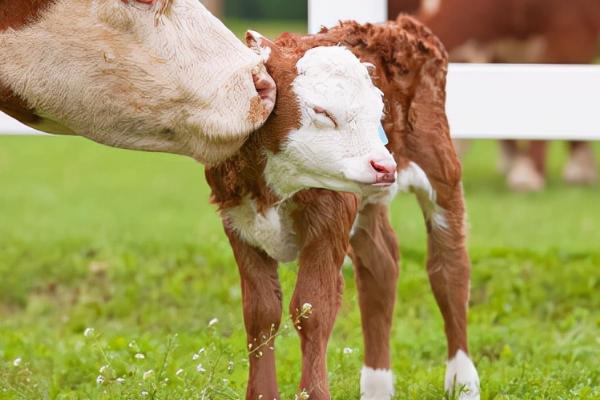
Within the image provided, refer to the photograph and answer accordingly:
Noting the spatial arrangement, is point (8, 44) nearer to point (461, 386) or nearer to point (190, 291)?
point (461, 386)

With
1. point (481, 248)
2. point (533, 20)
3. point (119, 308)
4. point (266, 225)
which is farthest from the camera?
point (533, 20)

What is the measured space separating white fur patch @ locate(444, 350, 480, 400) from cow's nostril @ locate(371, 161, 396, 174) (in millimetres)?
1464

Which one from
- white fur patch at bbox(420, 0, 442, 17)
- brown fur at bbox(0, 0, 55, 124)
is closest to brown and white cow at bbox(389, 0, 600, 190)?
white fur patch at bbox(420, 0, 442, 17)

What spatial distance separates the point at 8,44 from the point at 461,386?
214cm

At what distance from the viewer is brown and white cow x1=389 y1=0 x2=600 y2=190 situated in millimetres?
12227

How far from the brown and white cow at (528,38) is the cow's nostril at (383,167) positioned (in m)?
8.39

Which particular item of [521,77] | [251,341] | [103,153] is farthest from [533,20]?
[251,341]

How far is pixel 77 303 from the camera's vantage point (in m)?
7.20

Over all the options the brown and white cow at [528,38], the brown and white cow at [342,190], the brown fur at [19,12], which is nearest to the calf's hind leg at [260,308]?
the brown and white cow at [342,190]

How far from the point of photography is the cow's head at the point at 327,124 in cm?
394

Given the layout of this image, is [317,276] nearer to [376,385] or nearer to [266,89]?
[266,89]

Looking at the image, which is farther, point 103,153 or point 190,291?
point 103,153

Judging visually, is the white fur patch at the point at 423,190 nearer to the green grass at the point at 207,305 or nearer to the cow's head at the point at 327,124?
the green grass at the point at 207,305

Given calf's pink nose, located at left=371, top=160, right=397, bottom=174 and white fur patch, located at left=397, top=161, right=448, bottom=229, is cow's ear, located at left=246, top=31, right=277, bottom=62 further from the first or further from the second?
white fur patch, located at left=397, top=161, right=448, bottom=229
